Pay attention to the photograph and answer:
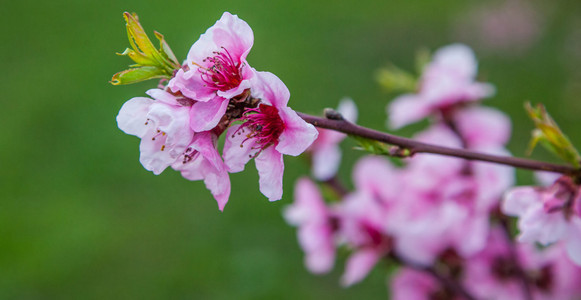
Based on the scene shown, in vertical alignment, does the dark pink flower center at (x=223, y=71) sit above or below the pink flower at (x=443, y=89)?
above

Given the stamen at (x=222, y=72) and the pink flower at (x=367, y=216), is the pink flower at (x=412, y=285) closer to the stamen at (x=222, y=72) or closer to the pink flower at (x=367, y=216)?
the pink flower at (x=367, y=216)

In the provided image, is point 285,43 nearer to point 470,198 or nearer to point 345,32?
point 345,32

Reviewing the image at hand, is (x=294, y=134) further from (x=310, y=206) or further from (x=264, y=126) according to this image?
(x=310, y=206)

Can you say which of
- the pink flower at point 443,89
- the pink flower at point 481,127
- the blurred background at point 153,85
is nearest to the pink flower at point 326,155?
the pink flower at point 443,89

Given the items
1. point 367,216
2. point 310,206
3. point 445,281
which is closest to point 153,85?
point 310,206

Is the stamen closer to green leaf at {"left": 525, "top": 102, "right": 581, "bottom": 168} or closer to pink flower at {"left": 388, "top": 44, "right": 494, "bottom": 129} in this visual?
green leaf at {"left": 525, "top": 102, "right": 581, "bottom": 168}

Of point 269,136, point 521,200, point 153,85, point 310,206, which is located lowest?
point 153,85
